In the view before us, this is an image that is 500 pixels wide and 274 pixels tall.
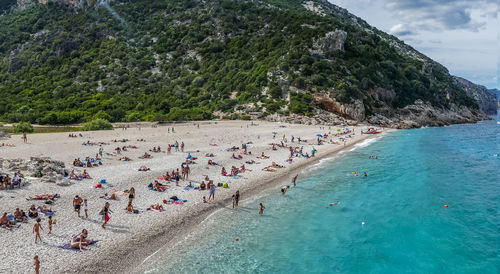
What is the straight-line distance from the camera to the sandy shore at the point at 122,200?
39.6 ft

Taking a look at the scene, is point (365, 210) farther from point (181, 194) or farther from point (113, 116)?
point (113, 116)

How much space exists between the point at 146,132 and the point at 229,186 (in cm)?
2654

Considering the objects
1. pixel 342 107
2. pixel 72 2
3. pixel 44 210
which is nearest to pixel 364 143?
pixel 342 107

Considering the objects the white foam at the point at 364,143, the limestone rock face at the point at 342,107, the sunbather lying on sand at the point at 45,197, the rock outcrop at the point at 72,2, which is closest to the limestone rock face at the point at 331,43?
the limestone rock face at the point at 342,107

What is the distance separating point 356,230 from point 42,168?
21.4m

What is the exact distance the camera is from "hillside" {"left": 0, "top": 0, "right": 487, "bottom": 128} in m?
65.1

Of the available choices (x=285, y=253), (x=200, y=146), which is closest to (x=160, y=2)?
(x=200, y=146)

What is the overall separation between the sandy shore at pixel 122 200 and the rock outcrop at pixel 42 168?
0.62m

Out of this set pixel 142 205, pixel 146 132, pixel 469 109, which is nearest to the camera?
pixel 142 205

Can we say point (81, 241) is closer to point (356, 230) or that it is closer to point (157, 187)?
point (157, 187)

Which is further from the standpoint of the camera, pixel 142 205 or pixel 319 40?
pixel 319 40

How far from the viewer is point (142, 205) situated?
1727 centimetres

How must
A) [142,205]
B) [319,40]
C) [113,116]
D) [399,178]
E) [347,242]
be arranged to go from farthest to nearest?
1. [319,40]
2. [113,116]
3. [399,178]
4. [142,205]
5. [347,242]

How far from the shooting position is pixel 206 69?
8719cm
